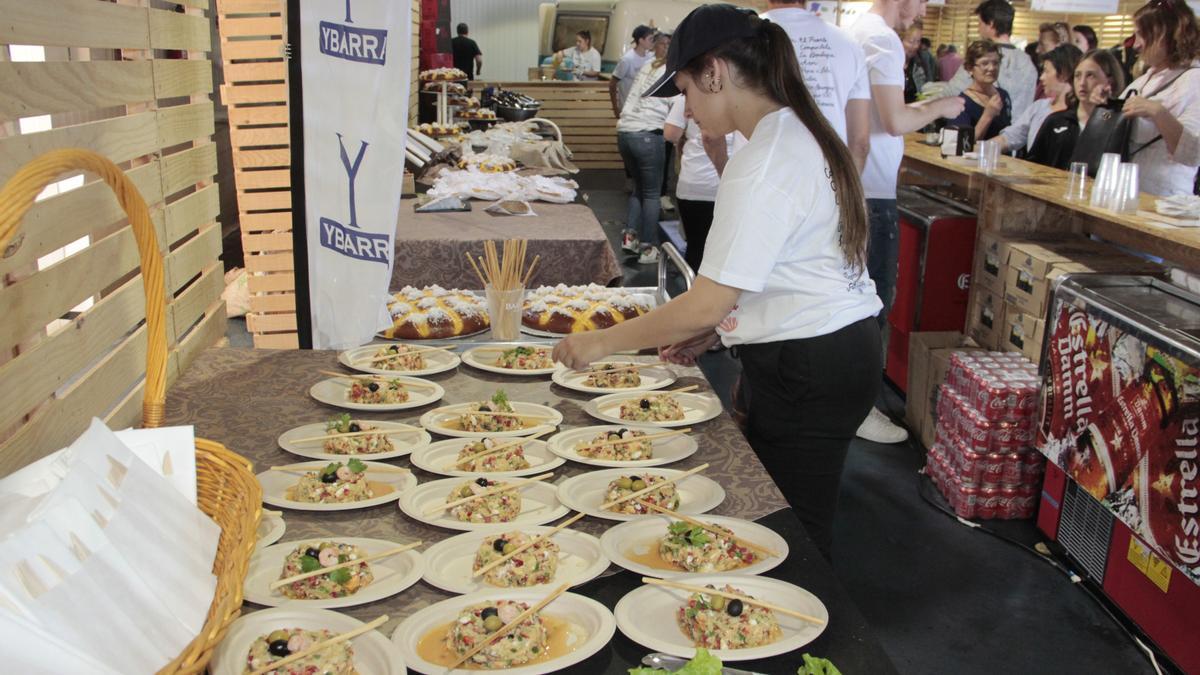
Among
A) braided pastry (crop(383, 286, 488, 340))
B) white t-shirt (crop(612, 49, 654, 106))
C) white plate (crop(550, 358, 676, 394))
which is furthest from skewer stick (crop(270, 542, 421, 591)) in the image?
white t-shirt (crop(612, 49, 654, 106))

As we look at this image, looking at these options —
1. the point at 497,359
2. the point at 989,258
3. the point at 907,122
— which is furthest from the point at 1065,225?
the point at 497,359

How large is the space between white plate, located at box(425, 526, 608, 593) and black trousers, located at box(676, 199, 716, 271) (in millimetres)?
3887

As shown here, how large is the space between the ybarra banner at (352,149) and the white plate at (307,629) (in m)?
1.30

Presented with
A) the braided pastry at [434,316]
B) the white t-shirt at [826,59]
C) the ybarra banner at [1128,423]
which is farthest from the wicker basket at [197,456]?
the white t-shirt at [826,59]

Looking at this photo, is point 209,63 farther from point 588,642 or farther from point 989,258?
point 989,258

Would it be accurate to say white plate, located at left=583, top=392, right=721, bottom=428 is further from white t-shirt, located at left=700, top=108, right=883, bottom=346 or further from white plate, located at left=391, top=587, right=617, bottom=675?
white plate, located at left=391, top=587, right=617, bottom=675

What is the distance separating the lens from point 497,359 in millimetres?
2855

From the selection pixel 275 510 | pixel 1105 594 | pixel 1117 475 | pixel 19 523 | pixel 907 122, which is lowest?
pixel 1105 594

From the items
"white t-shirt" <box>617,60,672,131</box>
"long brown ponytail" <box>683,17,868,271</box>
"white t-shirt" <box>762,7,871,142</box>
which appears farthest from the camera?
"white t-shirt" <box>617,60,672,131</box>

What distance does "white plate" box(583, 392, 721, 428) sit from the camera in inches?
93.0

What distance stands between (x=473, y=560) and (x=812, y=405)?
1001mm

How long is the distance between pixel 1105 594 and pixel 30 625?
3430 mm

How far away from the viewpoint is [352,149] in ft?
8.24

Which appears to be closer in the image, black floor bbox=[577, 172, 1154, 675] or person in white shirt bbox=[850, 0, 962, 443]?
black floor bbox=[577, 172, 1154, 675]
